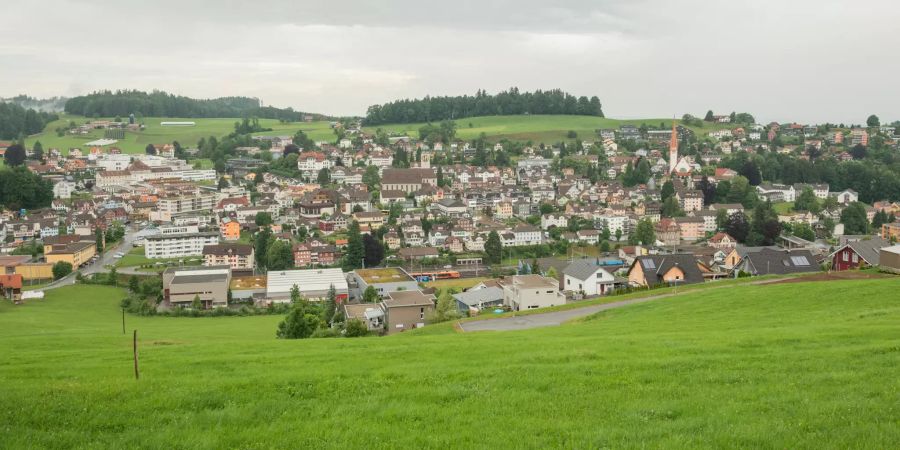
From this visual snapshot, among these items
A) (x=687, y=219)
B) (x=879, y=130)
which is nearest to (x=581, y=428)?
(x=687, y=219)

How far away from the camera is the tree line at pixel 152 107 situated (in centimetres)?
13900

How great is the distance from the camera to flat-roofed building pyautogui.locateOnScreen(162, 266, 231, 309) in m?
38.8

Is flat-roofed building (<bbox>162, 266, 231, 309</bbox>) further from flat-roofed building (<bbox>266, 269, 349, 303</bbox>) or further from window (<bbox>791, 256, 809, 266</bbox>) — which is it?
window (<bbox>791, 256, 809, 266</bbox>)

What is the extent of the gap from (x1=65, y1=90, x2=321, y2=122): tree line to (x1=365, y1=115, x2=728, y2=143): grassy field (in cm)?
4116

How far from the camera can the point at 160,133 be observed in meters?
124

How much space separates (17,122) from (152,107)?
32511 millimetres

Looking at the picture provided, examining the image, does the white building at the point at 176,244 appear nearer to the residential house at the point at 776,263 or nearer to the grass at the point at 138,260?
the grass at the point at 138,260

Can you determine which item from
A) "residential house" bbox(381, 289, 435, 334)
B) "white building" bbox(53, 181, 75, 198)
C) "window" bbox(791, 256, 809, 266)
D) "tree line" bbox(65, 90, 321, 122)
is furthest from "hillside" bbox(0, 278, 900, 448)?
"tree line" bbox(65, 90, 321, 122)

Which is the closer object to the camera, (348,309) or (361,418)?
(361,418)

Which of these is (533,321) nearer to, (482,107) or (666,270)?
(666,270)

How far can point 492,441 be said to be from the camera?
543 centimetres

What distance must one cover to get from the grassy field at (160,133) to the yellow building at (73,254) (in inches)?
2551

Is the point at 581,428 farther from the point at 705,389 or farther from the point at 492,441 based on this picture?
the point at 705,389

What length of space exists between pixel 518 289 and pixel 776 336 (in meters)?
19.3
